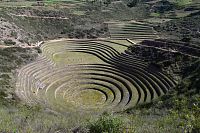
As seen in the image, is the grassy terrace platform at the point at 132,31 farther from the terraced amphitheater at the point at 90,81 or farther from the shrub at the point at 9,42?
the shrub at the point at 9,42

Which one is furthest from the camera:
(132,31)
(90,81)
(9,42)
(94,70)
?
(132,31)

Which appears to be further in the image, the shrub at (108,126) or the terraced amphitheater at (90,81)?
the terraced amphitheater at (90,81)

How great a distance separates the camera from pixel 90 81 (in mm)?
45406

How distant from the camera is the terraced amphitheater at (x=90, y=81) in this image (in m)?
38.6

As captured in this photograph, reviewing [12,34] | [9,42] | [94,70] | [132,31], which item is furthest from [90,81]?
[132,31]

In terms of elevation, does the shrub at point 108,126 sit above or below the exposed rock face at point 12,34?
above

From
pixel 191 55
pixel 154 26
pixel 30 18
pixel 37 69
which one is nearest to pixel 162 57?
pixel 191 55

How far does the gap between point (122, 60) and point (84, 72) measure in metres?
6.50

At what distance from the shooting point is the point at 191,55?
4556cm

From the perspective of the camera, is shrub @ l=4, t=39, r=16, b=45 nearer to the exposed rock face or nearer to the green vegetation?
the exposed rock face

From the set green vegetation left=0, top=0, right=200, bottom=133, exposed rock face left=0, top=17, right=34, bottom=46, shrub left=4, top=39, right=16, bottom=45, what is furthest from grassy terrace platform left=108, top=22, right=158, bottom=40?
shrub left=4, top=39, right=16, bottom=45

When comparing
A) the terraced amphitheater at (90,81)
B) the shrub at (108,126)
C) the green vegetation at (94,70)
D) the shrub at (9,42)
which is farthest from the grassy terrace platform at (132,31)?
the shrub at (108,126)

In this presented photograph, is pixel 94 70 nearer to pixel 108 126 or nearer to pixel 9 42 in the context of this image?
pixel 9 42

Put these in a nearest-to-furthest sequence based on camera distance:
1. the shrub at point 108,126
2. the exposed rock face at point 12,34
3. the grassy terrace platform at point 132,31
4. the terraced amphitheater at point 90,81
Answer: the shrub at point 108,126 < the terraced amphitheater at point 90,81 < the exposed rock face at point 12,34 < the grassy terrace platform at point 132,31
